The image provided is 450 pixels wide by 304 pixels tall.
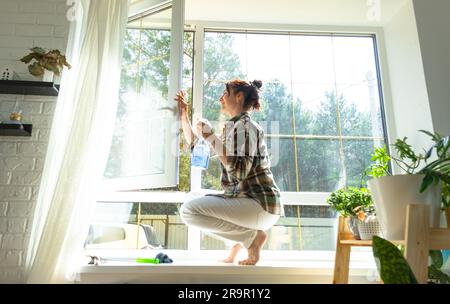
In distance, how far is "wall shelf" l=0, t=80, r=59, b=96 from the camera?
1729 mm

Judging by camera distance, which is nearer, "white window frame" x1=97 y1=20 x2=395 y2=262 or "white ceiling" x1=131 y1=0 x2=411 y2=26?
"white window frame" x1=97 y1=20 x2=395 y2=262

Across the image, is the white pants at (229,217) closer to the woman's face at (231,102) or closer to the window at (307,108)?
the window at (307,108)

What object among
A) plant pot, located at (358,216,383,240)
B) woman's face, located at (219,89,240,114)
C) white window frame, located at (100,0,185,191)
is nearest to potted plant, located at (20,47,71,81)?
white window frame, located at (100,0,185,191)

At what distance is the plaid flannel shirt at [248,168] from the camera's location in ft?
5.81

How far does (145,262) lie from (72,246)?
1.19 feet

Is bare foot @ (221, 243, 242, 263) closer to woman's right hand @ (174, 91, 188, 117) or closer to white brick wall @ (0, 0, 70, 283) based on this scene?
woman's right hand @ (174, 91, 188, 117)

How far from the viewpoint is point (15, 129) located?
1.70m

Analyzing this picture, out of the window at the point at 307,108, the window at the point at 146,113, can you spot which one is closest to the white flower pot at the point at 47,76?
the window at the point at 146,113

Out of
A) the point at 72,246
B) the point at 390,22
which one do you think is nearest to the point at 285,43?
the point at 390,22

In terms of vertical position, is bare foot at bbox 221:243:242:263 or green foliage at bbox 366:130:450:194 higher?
green foliage at bbox 366:130:450:194

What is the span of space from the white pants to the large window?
0.99ft

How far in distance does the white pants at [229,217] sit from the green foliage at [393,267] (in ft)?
3.04
